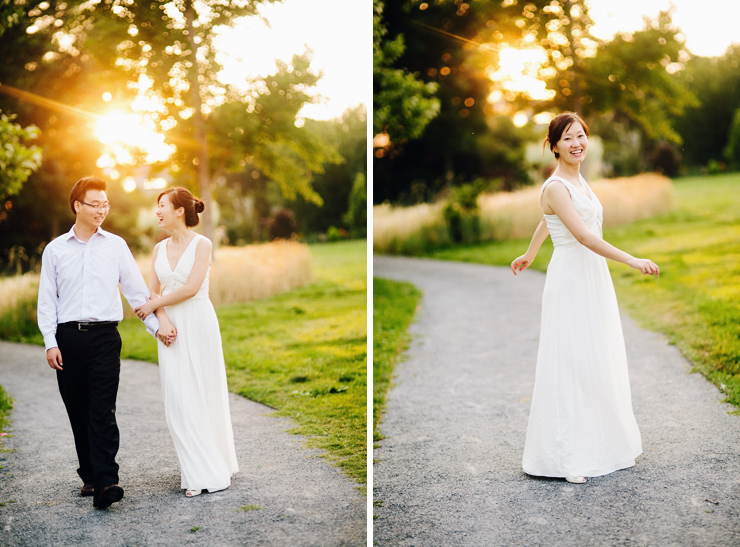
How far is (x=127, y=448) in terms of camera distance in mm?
4363

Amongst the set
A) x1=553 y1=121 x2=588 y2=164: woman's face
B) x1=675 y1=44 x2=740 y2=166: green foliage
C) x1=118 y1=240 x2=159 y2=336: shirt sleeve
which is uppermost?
x1=675 y1=44 x2=740 y2=166: green foliage

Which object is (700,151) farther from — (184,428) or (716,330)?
(184,428)

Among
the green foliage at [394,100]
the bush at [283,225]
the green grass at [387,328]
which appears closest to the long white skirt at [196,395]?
the green grass at [387,328]

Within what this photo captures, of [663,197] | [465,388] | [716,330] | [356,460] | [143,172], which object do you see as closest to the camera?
[356,460]

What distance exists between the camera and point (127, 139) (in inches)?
261

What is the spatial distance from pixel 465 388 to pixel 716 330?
96.4 inches

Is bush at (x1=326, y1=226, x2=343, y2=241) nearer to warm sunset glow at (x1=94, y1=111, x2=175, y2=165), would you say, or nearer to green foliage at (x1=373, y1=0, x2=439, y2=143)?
green foliage at (x1=373, y1=0, x2=439, y2=143)

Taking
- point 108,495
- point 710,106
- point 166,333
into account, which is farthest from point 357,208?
point 710,106

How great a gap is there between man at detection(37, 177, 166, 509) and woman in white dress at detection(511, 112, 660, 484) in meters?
2.13

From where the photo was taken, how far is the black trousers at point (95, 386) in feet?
11.0

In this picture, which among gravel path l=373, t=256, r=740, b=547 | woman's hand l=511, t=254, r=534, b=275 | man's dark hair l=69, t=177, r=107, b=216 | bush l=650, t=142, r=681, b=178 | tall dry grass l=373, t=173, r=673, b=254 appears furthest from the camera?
bush l=650, t=142, r=681, b=178

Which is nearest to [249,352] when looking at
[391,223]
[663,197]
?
[391,223]

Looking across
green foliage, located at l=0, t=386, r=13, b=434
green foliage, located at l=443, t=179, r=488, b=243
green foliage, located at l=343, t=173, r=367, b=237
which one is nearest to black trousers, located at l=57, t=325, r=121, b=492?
green foliage, located at l=0, t=386, r=13, b=434

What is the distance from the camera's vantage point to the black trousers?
3.34 metres
